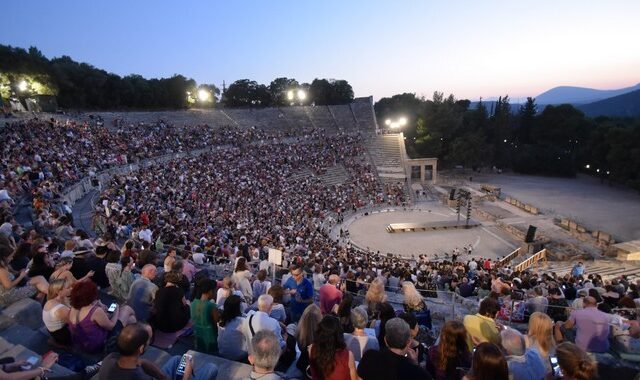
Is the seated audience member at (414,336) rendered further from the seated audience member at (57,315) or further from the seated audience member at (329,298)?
the seated audience member at (57,315)

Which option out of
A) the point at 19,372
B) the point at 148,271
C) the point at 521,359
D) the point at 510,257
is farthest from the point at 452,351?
the point at 510,257

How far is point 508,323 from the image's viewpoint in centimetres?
714

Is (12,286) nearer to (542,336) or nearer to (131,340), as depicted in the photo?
(131,340)

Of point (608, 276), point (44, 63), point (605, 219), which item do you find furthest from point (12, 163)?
point (605, 219)

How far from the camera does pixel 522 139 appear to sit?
183ft

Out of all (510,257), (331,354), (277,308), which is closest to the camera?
(331,354)

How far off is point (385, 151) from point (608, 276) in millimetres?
26770

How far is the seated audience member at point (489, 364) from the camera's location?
274 cm

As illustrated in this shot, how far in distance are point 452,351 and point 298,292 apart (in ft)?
9.88

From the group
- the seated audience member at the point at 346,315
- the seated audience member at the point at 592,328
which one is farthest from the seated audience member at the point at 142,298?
the seated audience member at the point at 592,328

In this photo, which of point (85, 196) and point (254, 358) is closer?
point (254, 358)

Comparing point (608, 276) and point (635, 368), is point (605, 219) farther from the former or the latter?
point (635, 368)

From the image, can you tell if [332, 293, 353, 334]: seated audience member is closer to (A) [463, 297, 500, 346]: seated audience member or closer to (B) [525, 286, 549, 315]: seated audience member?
(A) [463, 297, 500, 346]: seated audience member

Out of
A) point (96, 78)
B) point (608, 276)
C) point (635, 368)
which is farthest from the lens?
point (96, 78)
